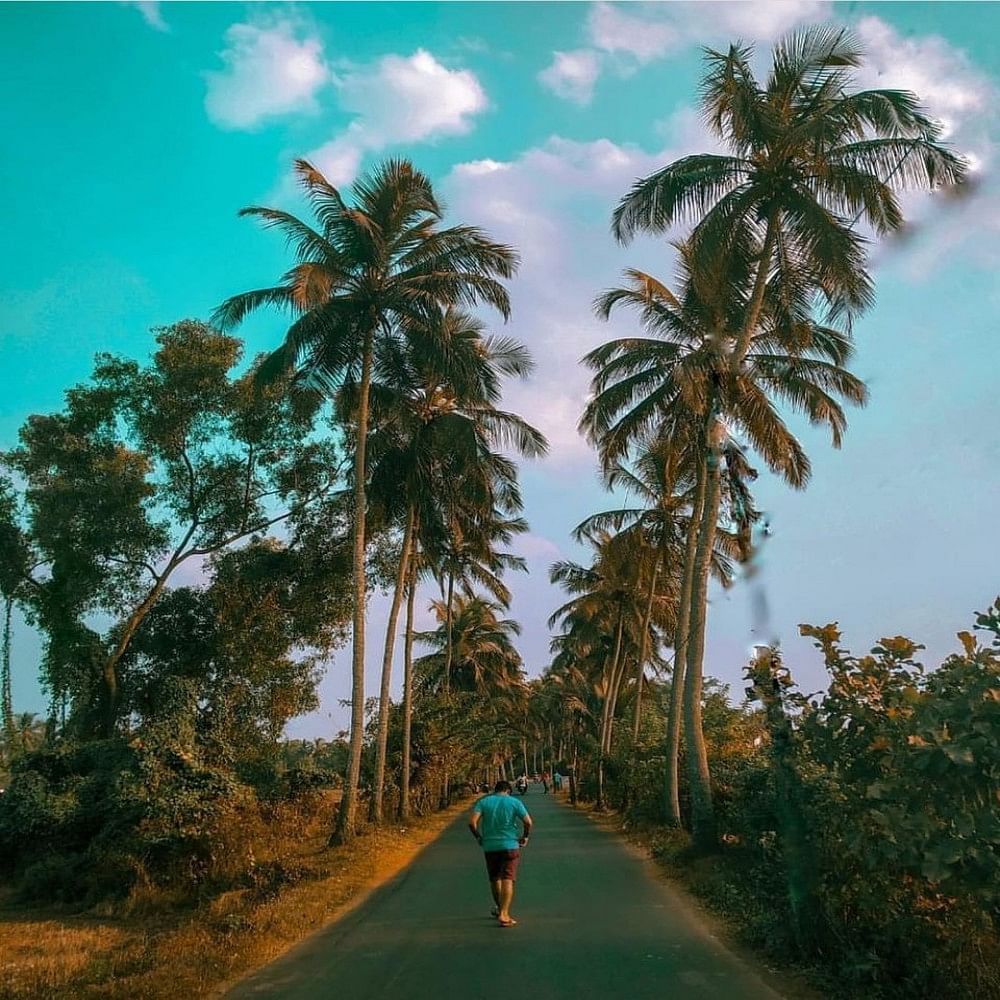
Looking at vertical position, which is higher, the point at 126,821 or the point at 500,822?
the point at 500,822

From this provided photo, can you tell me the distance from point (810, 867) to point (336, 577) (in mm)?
17520

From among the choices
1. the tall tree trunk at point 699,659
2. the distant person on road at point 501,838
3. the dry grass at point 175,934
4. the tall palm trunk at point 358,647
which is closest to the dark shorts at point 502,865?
the distant person on road at point 501,838

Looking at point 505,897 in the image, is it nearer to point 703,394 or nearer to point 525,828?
point 525,828

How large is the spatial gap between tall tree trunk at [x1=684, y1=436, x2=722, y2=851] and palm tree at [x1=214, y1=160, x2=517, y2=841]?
6336mm

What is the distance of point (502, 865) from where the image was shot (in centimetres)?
976

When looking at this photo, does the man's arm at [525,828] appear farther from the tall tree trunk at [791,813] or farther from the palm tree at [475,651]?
the palm tree at [475,651]

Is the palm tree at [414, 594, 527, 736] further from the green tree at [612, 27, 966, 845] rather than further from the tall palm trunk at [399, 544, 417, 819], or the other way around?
the green tree at [612, 27, 966, 845]

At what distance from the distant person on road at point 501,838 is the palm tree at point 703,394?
5.37 metres

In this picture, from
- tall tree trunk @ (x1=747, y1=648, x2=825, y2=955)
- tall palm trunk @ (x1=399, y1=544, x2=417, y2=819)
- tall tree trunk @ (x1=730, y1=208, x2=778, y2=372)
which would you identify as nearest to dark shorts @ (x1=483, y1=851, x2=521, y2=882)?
tall tree trunk @ (x1=747, y1=648, x2=825, y2=955)

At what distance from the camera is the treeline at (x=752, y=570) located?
5.62 metres

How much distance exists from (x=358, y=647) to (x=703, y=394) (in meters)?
8.38

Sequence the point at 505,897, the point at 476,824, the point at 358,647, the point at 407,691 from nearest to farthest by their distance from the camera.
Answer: the point at 505,897 → the point at 476,824 → the point at 358,647 → the point at 407,691

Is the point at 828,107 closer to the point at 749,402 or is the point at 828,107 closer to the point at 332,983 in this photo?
the point at 749,402

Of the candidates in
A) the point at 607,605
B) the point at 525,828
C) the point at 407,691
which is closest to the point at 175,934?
the point at 525,828
